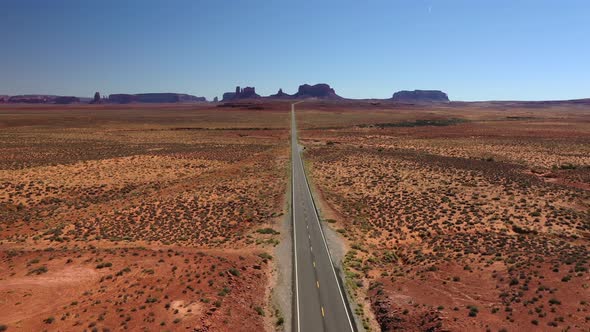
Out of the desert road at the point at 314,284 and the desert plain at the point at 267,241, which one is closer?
the desert road at the point at 314,284

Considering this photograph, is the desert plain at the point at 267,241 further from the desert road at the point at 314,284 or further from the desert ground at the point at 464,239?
the desert road at the point at 314,284

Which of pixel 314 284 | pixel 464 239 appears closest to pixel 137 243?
pixel 314 284

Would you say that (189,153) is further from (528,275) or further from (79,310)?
(528,275)

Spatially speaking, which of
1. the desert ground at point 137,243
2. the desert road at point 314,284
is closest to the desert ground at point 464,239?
the desert road at point 314,284

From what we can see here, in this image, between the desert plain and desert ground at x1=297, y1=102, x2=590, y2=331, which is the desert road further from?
desert ground at x1=297, y1=102, x2=590, y2=331

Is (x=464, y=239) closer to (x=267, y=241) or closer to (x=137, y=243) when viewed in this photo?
(x=267, y=241)
